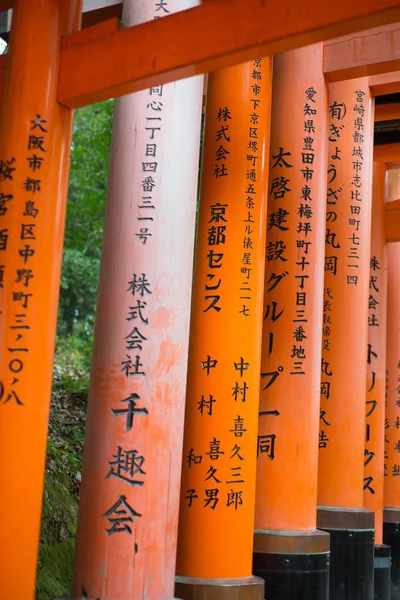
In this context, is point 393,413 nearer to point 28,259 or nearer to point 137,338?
point 137,338

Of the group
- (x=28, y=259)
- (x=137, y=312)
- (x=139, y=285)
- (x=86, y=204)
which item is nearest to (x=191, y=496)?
(x=137, y=312)

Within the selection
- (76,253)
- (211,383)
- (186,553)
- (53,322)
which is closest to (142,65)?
(53,322)

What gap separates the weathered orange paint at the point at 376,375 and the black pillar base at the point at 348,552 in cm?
118

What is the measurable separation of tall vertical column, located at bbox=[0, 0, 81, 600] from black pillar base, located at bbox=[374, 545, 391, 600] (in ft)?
15.2

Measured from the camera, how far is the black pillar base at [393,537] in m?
8.30

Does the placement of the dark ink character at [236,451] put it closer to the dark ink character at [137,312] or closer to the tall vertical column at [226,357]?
the tall vertical column at [226,357]

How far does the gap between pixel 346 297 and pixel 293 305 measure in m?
1.14

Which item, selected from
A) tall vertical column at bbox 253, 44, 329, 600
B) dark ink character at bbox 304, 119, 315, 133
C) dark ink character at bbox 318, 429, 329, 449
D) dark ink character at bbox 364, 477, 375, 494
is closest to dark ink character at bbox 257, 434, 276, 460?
tall vertical column at bbox 253, 44, 329, 600

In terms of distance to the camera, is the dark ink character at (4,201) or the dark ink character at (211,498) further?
the dark ink character at (211,498)

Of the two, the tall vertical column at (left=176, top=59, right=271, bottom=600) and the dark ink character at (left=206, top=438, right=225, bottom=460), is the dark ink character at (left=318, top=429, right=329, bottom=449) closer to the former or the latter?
the tall vertical column at (left=176, top=59, right=271, bottom=600)

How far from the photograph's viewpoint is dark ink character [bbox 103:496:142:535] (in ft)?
12.8

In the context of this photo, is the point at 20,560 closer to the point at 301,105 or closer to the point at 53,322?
the point at 53,322

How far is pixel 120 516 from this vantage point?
3.90 meters

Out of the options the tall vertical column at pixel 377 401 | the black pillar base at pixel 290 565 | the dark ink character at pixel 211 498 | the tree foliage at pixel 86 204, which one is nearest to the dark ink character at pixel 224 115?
the dark ink character at pixel 211 498
